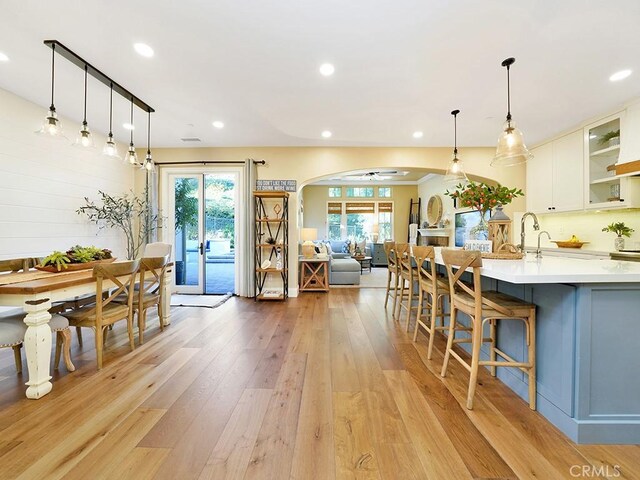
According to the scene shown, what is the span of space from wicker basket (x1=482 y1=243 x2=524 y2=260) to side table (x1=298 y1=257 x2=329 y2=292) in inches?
129

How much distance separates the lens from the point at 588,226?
430cm

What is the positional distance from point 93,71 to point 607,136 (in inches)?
248

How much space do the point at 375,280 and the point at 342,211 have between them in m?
3.87

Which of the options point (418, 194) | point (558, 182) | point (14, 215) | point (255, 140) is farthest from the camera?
point (418, 194)

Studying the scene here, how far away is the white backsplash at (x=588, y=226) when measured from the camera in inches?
146

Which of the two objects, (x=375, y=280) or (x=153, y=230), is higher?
(x=153, y=230)

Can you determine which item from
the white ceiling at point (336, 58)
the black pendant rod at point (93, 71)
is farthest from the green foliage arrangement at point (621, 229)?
the black pendant rod at point (93, 71)

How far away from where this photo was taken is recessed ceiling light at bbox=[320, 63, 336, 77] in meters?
2.66

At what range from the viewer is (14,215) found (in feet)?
10.9

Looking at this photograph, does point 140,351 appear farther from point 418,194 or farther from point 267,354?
point 418,194

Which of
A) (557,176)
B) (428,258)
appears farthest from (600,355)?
(557,176)

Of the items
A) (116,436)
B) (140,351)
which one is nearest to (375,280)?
(140,351)

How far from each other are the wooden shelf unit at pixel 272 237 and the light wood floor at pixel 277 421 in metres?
2.29

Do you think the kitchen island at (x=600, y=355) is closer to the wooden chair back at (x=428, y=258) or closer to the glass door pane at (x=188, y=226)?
the wooden chair back at (x=428, y=258)
